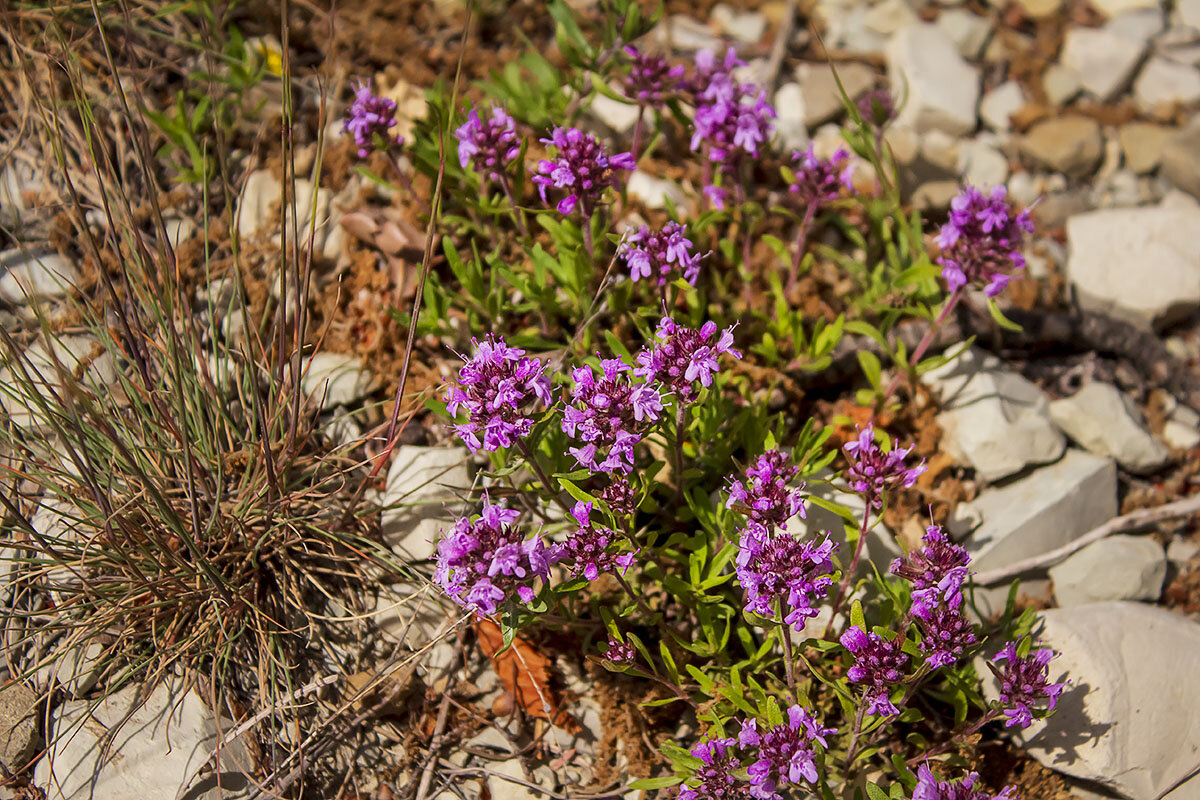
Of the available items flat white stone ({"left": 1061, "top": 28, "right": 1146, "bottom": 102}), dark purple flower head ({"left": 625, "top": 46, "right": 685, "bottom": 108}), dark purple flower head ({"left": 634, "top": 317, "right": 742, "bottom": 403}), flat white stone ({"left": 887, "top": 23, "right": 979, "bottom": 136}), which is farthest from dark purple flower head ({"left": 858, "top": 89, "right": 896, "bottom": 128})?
Result: flat white stone ({"left": 1061, "top": 28, "right": 1146, "bottom": 102})

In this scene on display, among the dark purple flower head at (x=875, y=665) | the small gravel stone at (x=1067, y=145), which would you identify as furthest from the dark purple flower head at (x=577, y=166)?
the small gravel stone at (x=1067, y=145)

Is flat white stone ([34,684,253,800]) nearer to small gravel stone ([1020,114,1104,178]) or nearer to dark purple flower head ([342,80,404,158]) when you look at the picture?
dark purple flower head ([342,80,404,158])

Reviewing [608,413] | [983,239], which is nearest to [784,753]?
[608,413]

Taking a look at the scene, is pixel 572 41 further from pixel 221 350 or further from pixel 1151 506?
pixel 1151 506

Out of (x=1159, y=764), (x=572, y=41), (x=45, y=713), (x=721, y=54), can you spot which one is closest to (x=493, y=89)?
(x=572, y=41)

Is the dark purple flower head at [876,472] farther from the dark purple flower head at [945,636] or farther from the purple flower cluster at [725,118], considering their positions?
the purple flower cluster at [725,118]
